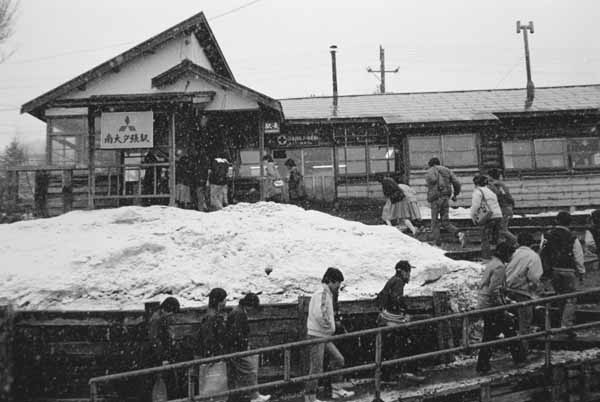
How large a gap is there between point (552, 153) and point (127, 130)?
15626mm

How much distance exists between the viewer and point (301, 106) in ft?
74.3

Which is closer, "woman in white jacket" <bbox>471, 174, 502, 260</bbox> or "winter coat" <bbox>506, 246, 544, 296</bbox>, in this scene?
"winter coat" <bbox>506, 246, 544, 296</bbox>

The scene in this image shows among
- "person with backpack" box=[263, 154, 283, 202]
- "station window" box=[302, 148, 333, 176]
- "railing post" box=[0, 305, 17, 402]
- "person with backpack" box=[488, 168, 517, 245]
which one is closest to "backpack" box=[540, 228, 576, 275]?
"person with backpack" box=[488, 168, 517, 245]

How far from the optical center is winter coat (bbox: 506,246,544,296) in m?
7.55

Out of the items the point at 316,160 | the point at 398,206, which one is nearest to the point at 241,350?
the point at 398,206

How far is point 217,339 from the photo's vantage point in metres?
6.54

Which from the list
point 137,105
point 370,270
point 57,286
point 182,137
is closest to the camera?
point 57,286

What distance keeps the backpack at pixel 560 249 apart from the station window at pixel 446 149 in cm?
1208

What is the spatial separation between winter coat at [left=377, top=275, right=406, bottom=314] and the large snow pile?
83.5 inches

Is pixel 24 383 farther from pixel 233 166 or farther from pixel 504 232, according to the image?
pixel 233 166

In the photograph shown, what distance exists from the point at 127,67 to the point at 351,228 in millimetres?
11746

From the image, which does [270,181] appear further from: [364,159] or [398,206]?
[364,159]

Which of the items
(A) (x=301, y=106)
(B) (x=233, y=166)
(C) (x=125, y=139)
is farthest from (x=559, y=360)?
(A) (x=301, y=106)

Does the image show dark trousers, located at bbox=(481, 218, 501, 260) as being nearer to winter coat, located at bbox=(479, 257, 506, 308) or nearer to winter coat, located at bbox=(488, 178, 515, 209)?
winter coat, located at bbox=(488, 178, 515, 209)
